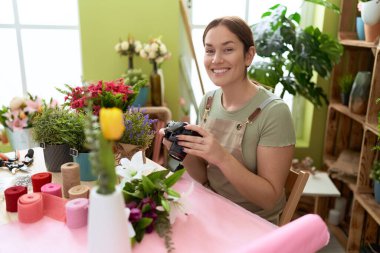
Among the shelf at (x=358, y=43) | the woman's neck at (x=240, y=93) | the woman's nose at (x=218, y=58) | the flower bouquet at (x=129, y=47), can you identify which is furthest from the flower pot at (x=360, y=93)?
the flower bouquet at (x=129, y=47)

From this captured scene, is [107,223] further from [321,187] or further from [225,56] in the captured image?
[321,187]

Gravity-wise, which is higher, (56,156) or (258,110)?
(258,110)

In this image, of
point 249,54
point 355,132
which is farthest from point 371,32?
point 249,54

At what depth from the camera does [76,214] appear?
2.89 ft

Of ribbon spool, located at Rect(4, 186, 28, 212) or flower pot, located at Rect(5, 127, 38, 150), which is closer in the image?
ribbon spool, located at Rect(4, 186, 28, 212)

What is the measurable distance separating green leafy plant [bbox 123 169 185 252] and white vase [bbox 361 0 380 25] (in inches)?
62.1

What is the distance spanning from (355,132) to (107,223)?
7.57 feet

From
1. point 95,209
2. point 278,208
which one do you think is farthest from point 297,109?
point 95,209

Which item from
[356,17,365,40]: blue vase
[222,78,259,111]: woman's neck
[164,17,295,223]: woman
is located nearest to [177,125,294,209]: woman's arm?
[164,17,295,223]: woman

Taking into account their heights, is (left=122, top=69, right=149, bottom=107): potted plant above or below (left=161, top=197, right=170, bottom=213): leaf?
above

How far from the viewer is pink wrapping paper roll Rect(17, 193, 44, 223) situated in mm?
913

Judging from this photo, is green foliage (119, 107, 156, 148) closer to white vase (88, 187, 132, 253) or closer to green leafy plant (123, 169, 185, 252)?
green leafy plant (123, 169, 185, 252)

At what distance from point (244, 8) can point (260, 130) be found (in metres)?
1.71

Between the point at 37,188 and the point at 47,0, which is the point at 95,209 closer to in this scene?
the point at 37,188
